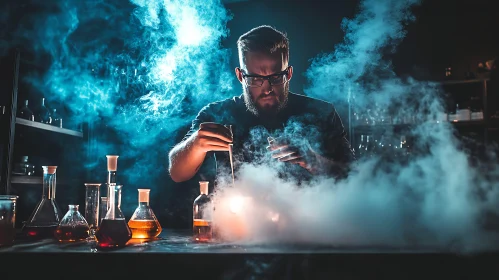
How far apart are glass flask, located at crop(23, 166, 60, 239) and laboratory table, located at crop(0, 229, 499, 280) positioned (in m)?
0.45

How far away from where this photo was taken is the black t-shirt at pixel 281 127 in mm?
2789

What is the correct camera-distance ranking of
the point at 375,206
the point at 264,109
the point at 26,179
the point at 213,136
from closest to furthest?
the point at 375,206 → the point at 213,136 → the point at 264,109 → the point at 26,179

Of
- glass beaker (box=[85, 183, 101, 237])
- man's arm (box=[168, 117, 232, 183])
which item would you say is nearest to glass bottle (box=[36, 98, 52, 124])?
man's arm (box=[168, 117, 232, 183])

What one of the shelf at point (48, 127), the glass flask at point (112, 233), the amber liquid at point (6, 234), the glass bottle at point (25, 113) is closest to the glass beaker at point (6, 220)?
the amber liquid at point (6, 234)

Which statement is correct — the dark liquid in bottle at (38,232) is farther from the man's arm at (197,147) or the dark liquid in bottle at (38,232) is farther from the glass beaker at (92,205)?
the man's arm at (197,147)

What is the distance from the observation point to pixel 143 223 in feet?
6.00

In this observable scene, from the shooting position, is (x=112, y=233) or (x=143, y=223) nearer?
(x=112, y=233)

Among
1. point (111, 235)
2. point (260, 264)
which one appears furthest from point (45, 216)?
point (260, 264)

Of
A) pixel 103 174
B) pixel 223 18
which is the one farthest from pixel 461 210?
pixel 103 174

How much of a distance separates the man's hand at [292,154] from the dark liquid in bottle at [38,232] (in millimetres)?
1147

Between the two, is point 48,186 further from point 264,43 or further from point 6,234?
point 264,43

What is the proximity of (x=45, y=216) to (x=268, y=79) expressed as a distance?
5.02 feet

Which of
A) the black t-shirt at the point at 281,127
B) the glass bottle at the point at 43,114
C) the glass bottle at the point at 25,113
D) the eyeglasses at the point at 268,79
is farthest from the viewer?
the glass bottle at the point at 43,114

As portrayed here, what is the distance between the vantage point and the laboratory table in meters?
1.21
